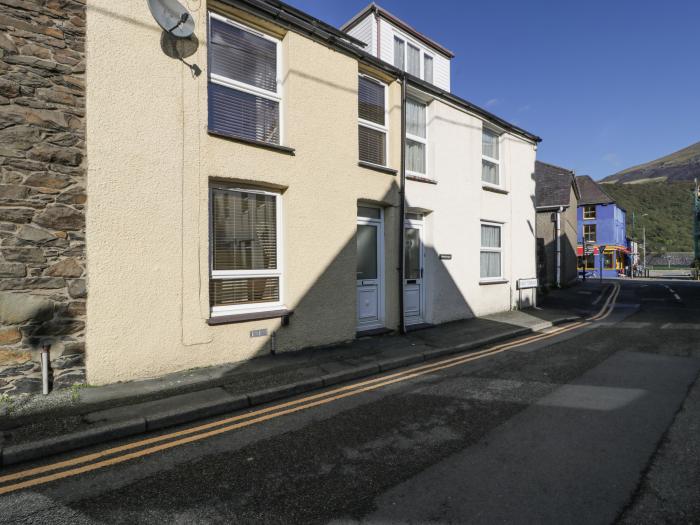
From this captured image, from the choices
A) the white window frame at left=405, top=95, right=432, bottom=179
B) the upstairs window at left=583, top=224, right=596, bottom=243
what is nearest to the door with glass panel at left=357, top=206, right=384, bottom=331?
the white window frame at left=405, top=95, right=432, bottom=179

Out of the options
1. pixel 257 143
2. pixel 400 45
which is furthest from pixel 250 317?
pixel 400 45

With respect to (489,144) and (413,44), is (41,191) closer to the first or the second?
(489,144)

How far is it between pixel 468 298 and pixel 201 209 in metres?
7.28

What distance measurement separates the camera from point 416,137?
9.45 meters

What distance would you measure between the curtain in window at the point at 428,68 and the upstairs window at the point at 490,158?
303 cm

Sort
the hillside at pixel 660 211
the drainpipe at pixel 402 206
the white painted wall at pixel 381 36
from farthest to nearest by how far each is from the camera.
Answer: the hillside at pixel 660 211
the white painted wall at pixel 381 36
the drainpipe at pixel 402 206

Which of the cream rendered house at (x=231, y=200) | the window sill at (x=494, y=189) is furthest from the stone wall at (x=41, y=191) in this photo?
the window sill at (x=494, y=189)

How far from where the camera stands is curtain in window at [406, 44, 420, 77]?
40.8 feet

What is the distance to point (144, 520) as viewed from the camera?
258 cm

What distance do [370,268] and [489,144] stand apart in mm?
6358

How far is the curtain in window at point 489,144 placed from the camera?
11.5 m

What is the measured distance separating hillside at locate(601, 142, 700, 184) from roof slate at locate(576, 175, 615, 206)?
345 ft

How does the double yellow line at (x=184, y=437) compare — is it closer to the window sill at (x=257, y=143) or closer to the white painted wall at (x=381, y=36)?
the window sill at (x=257, y=143)

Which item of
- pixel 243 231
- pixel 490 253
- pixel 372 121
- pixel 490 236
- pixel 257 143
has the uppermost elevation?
pixel 372 121
